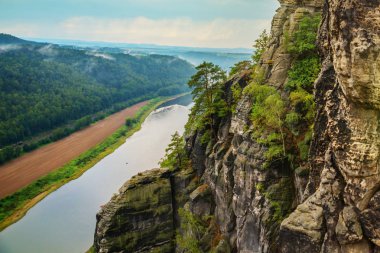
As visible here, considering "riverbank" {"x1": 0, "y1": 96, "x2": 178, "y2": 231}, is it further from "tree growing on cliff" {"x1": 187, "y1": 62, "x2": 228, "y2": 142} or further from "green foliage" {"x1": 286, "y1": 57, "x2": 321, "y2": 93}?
"green foliage" {"x1": 286, "y1": 57, "x2": 321, "y2": 93}

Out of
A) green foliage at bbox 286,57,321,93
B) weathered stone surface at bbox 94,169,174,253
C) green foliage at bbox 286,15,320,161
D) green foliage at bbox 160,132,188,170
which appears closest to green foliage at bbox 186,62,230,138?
green foliage at bbox 160,132,188,170

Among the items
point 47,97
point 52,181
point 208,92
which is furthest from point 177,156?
point 47,97

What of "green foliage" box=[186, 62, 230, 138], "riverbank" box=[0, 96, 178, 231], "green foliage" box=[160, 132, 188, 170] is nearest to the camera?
"green foliage" box=[186, 62, 230, 138]

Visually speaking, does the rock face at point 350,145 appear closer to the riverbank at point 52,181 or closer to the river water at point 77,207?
the river water at point 77,207

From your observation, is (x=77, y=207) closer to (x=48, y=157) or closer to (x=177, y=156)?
(x=177, y=156)

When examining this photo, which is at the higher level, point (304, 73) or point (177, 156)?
point (304, 73)
